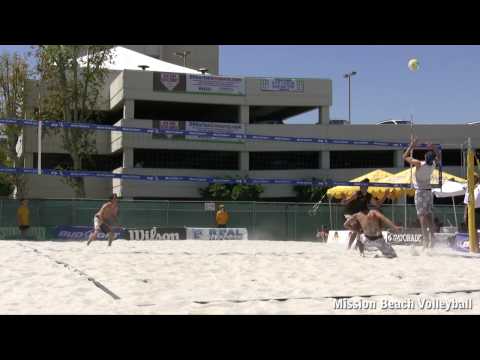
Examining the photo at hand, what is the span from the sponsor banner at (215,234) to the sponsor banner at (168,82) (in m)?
15.3

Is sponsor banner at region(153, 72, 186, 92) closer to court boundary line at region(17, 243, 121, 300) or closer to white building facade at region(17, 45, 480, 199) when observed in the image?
white building facade at region(17, 45, 480, 199)

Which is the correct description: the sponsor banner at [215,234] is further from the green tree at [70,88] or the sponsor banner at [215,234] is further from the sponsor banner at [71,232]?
the green tree at [70,88]

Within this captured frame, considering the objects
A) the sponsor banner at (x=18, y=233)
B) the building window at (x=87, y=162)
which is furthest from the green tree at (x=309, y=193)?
the sponsor banner at (x=18, y=233)

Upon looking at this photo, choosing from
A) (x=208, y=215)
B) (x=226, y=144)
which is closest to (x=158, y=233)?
(x=208, y=215)

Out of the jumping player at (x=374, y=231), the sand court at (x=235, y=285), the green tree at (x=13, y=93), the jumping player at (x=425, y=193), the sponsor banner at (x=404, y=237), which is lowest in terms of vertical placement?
the sponsor banner at (x=404, y=237)

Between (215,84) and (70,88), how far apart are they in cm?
805

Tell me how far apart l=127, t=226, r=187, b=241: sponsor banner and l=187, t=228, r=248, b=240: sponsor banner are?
0.28m

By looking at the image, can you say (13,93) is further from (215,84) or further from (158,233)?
(158,233)

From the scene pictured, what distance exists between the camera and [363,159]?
35812 millimetres

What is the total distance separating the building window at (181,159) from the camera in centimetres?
3441
